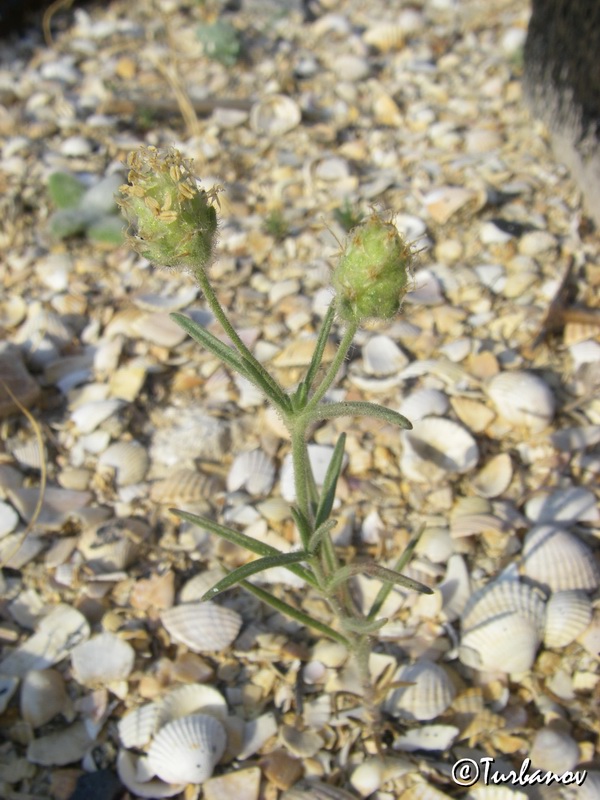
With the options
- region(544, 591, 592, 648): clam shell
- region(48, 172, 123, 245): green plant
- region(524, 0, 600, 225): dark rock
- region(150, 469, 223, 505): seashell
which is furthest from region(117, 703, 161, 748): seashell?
region(524, 0, 600, 225): dark rock

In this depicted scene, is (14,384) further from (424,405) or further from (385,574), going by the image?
(385,574)

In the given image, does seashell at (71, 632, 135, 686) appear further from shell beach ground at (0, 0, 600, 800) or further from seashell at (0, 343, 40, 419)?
seashell at (0, 343, 40, 419)

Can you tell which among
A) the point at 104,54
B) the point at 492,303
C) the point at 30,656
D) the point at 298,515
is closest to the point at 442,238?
the point at 492,303

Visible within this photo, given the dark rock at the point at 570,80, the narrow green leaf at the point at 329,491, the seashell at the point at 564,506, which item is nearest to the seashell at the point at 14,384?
the narrow green leaf at the point at 329,491

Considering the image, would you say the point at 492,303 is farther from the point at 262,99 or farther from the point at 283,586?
the point at 262,99

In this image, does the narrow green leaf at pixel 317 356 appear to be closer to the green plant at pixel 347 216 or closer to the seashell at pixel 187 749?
the seashell at pixel 187 749

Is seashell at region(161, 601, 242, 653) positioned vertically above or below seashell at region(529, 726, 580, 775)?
below
